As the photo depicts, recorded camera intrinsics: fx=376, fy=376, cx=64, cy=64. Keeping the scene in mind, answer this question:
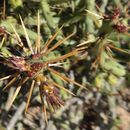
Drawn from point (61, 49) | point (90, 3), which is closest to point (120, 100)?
point (61, 49)

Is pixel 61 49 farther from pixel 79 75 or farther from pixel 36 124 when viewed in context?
pixel 36 124

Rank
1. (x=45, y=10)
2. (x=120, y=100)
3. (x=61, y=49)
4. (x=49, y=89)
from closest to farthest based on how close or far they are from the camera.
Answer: (x=49, y=89)
(x=45, y=10)
(x=61, y=49)
(x=120, y=100)

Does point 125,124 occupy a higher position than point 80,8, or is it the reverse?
point 80,8

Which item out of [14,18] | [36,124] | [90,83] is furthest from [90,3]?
[36,124]

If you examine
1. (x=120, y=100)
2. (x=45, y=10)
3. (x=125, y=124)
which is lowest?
(x=125, y=124)

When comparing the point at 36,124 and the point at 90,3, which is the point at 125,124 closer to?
the point at 36,124

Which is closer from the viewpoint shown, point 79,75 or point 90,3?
→ point 90,3

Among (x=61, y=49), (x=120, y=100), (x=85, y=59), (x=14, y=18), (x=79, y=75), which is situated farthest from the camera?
(x=120, y=100)
